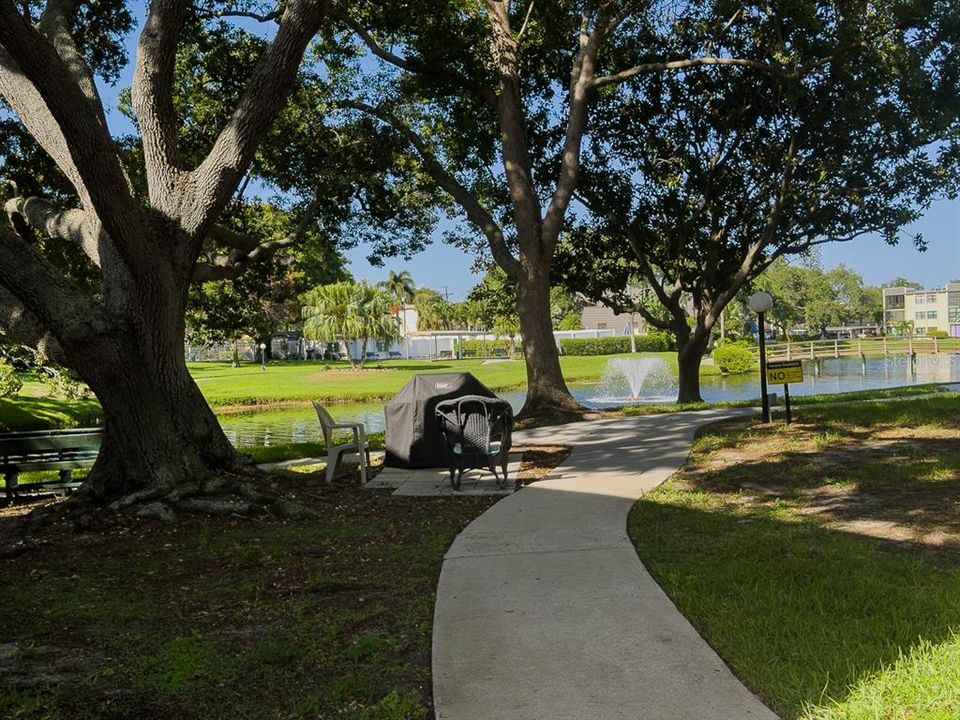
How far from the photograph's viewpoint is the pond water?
22.0m

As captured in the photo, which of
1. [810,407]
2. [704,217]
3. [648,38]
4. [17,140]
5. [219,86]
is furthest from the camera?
[704,217]

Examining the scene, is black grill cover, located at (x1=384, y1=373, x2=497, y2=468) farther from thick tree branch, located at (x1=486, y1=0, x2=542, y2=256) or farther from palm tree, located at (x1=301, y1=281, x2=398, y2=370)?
palm tree, located at (x1=301, y1=281, x2=398, y2=370)

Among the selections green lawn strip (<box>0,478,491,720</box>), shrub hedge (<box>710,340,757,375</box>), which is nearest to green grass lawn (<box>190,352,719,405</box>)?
shrub hedge (<box>710,340,757,375</box>)

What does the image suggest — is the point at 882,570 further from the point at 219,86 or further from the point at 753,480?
the point at 219,86

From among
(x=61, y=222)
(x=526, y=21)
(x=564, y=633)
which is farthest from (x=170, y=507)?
(x=526, y=21)

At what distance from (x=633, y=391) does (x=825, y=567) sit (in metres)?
26.2

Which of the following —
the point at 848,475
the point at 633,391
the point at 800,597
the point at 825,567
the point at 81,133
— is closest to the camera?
the point at 800,597

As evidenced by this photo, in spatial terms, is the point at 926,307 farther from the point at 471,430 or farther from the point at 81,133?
the point at 81,133

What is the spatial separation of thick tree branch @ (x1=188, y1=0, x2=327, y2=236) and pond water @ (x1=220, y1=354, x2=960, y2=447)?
431 inches

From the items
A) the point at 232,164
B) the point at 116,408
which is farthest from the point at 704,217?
the point at 116,408

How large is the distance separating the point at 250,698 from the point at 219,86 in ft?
46.8

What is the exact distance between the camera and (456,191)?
650 inches

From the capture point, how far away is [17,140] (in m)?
13.0

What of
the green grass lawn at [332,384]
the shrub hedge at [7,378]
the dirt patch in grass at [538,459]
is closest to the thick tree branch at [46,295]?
the dirt patch in grass at [538,459]
